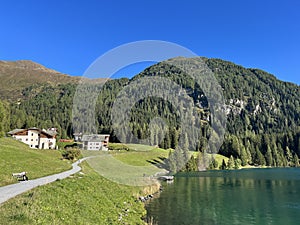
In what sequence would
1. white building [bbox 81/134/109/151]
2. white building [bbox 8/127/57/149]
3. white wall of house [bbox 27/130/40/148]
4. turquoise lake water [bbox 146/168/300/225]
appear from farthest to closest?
white building [bbox 81/134/109/151]
white wall of house [bbox 27/130/40/148]
white building [bbox 8/127/57/149]
turquoise lake water [bbox 146/168/300/225]

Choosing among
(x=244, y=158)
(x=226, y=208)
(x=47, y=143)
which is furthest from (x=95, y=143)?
(x=226, y=208)

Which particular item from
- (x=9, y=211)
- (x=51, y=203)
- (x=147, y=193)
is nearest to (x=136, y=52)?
(x=51, y=203)

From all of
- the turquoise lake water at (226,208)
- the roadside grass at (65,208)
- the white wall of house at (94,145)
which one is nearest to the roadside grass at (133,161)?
the turquoise lake water at (226,208)

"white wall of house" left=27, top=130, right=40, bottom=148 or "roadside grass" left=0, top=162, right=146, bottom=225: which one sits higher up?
"white wall of house" left=27, top=130, right=40, bottom=148

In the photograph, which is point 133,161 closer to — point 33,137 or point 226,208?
point 33,137

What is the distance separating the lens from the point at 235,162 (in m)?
127

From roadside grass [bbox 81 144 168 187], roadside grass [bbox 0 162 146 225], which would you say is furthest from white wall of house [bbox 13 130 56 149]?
roadside grass [bbox 0 162 146 225]

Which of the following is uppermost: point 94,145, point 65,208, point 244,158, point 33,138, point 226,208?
point 33,138

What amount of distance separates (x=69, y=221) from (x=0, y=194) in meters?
6.85

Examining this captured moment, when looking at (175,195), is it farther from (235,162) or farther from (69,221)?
(235,162)

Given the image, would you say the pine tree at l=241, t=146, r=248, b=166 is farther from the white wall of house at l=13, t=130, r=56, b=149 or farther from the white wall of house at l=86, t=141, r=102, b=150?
the white wall of house at l=13, t=130, r=56, b=149

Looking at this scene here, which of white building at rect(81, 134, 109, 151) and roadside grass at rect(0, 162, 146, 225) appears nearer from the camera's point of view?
roadside grass at rect(0, 162, 146, 225)

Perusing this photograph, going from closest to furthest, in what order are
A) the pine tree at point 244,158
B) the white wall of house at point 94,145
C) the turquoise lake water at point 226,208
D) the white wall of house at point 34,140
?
the turquoise lake water at point 226,208 → the white wall of house at point 34,140 → the white wall of house at point 94,145 → the pine tree at point 244,158

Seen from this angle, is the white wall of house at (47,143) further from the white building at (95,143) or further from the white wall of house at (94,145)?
the white wall of house at (94,145)
